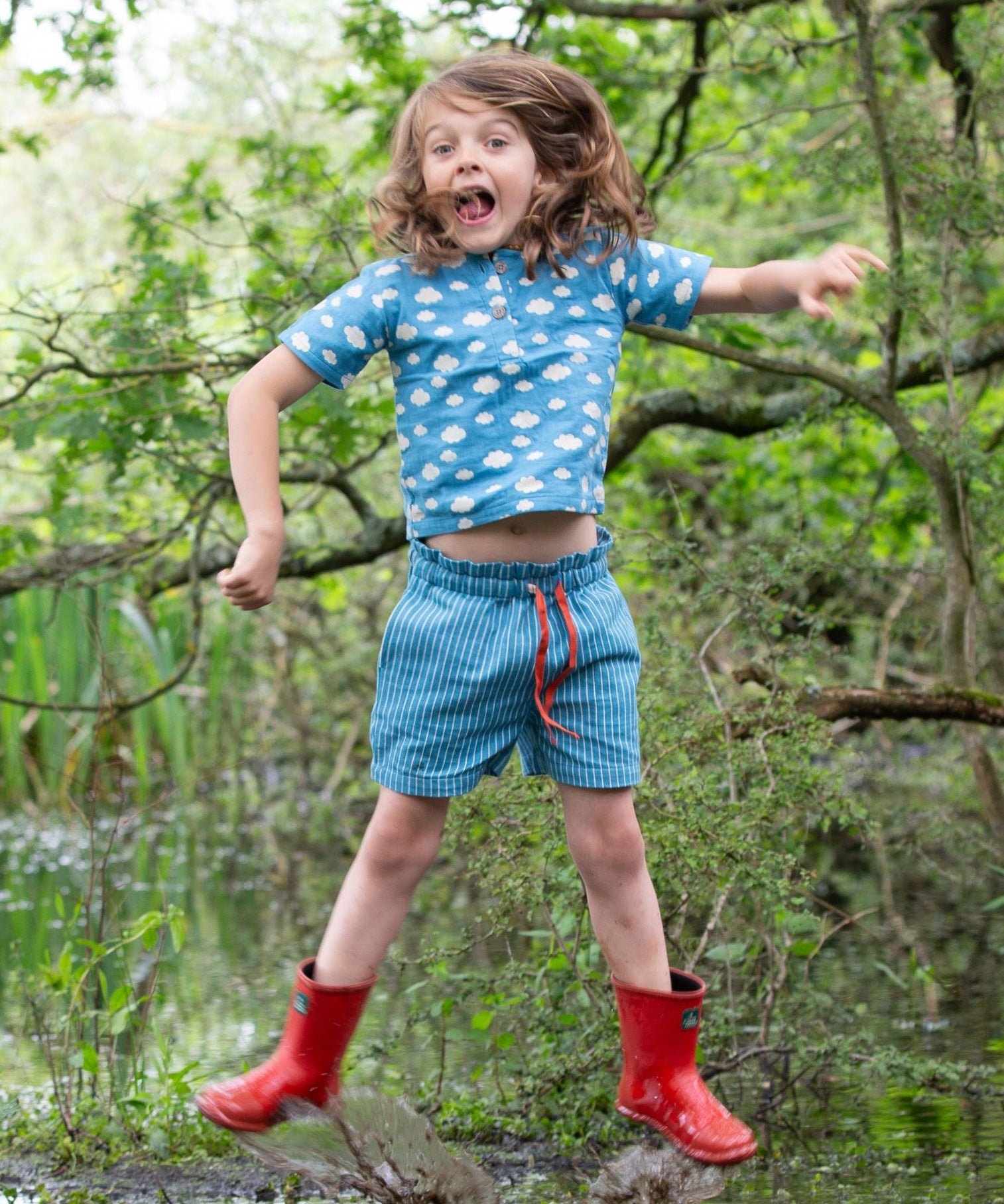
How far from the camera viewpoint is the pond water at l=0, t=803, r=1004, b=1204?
8.05ft

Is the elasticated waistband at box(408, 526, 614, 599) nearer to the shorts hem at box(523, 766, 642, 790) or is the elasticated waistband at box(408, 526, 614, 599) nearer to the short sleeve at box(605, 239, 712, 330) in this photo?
the shorts hem at box(523, 766, 642, 790)

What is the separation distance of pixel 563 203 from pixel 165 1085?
1.83m

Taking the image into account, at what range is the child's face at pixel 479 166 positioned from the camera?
2.07 metres

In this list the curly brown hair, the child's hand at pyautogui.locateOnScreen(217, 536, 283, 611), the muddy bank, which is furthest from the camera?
the muddy bank

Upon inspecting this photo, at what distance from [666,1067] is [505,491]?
0.93 metres

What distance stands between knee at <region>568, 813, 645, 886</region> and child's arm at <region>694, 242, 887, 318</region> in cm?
81

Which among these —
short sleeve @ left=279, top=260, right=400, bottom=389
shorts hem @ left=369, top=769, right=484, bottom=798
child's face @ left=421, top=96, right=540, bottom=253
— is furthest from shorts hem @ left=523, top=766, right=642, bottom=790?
child's face @ left=421, top=96, right=540, bottom=253

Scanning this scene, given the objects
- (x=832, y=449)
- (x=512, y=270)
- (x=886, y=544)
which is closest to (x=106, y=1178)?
(x=512, y=270)

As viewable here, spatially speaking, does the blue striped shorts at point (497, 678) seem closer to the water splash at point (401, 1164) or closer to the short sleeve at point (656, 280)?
the short sleeve at point (656, 280)

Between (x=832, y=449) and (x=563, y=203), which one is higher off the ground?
(x=563, y=203)

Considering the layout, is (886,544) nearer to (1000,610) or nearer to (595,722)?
(1000,610)

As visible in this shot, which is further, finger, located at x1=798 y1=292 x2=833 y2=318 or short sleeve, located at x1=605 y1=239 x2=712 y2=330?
short sleeve, located at x1=605 y1=239 x2=712 y2=330

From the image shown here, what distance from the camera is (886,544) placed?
5.21 metres

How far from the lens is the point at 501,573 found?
6.84 feet
